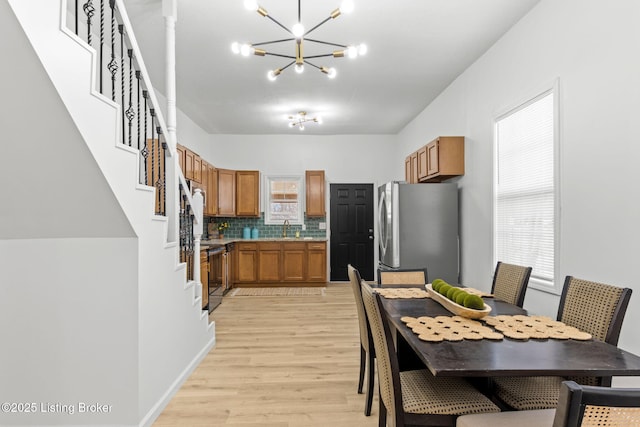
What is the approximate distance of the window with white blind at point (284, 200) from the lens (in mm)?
7809

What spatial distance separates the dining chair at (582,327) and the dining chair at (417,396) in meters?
0.19

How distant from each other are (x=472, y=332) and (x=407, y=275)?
4.92 feet

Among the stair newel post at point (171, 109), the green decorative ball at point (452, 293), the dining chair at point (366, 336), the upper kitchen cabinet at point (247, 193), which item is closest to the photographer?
the green decorative ball at point (452, 293)

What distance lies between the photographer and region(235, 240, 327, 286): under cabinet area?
7.03m

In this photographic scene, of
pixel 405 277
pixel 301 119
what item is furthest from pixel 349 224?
pixel 405 277

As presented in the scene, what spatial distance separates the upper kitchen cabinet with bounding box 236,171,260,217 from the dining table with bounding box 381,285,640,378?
19.3 feet

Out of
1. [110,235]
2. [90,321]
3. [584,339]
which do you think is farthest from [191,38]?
[584,339]

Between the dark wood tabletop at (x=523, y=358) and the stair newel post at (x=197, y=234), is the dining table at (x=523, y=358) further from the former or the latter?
the stair newel post at (x=197, y=234)

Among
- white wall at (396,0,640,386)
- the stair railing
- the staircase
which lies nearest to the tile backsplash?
the stair railing

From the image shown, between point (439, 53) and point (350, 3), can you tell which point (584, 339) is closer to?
point (350, 3)

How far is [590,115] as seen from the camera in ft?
8.52

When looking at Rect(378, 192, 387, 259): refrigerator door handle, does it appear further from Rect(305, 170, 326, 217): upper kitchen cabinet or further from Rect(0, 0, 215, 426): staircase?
Rect(0, 0, 215, 426): staircase

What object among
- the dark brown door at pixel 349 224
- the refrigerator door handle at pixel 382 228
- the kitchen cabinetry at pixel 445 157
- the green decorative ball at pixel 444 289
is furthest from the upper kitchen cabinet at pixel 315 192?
the green decorative ball at pixel 444 289

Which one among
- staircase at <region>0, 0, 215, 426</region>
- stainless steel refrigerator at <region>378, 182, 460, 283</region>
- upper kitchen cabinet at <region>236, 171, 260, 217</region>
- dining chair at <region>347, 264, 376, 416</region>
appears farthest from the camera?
upper kitchen cabinet at <region>236, 171, 260, 217</region>
